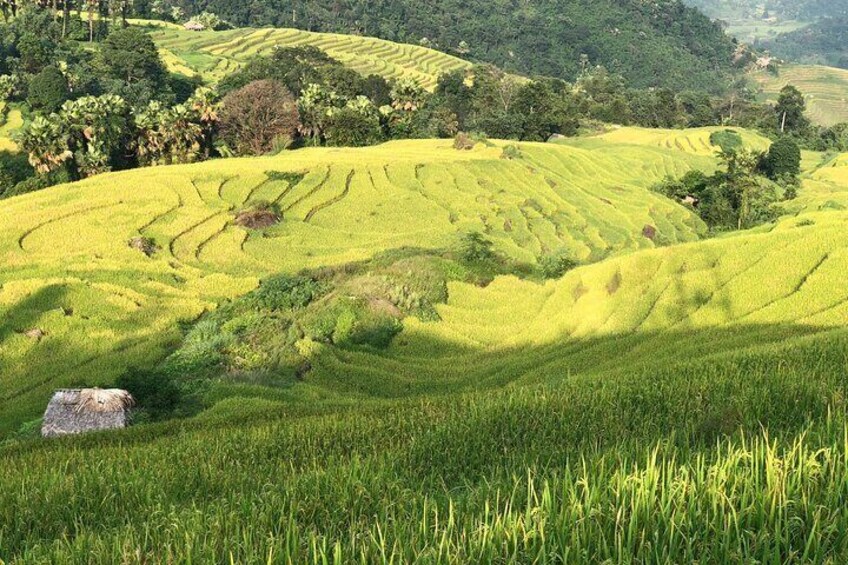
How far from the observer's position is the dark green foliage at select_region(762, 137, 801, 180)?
8350 centimetres

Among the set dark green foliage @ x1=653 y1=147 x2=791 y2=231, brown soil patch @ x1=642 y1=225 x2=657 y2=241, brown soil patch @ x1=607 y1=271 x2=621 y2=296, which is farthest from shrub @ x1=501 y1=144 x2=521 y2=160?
brown soil patch @ x1=607 y1=271 x2=621 y2=296

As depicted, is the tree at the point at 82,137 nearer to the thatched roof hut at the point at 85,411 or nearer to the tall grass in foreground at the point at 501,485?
the thatched roof hut at the point at 85,411

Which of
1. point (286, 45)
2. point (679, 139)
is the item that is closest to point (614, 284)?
point (679, 139)

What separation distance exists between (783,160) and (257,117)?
6743 centimetres

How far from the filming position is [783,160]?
83812mm

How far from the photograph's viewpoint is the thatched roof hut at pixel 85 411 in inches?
681

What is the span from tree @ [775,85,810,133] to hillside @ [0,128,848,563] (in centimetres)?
8234

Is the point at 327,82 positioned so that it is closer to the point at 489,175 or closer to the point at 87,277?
the point at 489,175

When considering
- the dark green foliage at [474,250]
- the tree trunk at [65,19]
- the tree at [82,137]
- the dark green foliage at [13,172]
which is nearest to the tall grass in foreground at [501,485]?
the dark green foliage at [474,250]

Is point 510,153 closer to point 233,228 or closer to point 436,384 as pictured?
point 233,228

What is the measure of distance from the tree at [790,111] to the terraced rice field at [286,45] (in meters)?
72.0

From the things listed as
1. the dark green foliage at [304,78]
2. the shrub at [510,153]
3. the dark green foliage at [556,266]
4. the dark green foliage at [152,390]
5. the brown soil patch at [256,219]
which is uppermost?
the dark green foliage at [304,78]

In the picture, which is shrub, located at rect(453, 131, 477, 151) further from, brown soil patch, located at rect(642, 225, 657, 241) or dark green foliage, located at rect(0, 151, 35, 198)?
dark green foliage, located at rect(0, 151, 35, 198)

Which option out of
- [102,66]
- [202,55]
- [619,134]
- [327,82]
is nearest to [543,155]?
[619,134]
